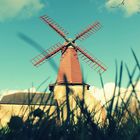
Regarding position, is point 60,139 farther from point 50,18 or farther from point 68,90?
point 50,18

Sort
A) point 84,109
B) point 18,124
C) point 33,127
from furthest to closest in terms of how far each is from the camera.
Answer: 1. point 18,124
2. point 33,127
3. point 84,109

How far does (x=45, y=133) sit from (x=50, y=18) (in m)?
38.4

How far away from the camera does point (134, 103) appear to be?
1.46 meters

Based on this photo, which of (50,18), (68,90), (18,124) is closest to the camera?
(68,90)

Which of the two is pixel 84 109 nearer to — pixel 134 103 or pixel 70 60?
pixel 134 103

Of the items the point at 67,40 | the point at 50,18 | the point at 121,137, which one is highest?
the point at 50,18

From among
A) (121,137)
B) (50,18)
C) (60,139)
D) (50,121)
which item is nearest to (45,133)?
(60,139)

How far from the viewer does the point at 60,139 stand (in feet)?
4.09

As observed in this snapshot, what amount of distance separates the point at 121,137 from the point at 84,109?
0.67 ft

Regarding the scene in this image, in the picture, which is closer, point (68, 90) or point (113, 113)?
point (68, 90)

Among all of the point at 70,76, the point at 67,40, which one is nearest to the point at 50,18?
the point at 67,40

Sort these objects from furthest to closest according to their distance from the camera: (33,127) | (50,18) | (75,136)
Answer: (50,18) < (33,127) < (75,136)

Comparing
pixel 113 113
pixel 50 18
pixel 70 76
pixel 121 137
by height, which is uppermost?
pixel 50 18

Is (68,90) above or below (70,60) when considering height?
below
